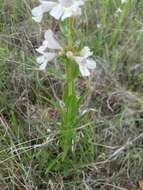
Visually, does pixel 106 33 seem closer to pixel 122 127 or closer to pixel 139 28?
pixel 139 28

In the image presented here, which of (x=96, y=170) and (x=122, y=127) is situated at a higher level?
(x=122, y=127)

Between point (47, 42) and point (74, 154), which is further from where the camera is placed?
point (74, 154)

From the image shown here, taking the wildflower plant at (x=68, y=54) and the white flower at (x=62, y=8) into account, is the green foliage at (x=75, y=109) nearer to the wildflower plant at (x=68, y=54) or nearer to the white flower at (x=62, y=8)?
the wildflower plant at (x=68, y=54)

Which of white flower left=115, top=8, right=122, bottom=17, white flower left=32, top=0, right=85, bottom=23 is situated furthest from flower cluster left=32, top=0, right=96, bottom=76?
white flower left=115, top=8, right=122, bottom=17

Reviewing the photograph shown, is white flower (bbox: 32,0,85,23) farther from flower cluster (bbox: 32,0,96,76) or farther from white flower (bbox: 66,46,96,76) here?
white flower (bbox: 66,46,96,76)

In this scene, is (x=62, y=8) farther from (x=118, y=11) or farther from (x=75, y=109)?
(x=118, y=11)

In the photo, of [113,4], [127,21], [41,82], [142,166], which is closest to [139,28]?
→ [127,21]

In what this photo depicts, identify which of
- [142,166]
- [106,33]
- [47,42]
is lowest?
[142,166]

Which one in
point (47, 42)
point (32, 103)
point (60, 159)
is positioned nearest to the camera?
point (47, 42)

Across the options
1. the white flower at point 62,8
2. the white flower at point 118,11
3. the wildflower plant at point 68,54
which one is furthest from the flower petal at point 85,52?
the white flower at point 118,11

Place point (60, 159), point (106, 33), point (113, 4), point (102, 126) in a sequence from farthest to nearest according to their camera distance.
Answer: point (113, 4) → point (106, 33) → point (102, 126) → point (60, 159)
